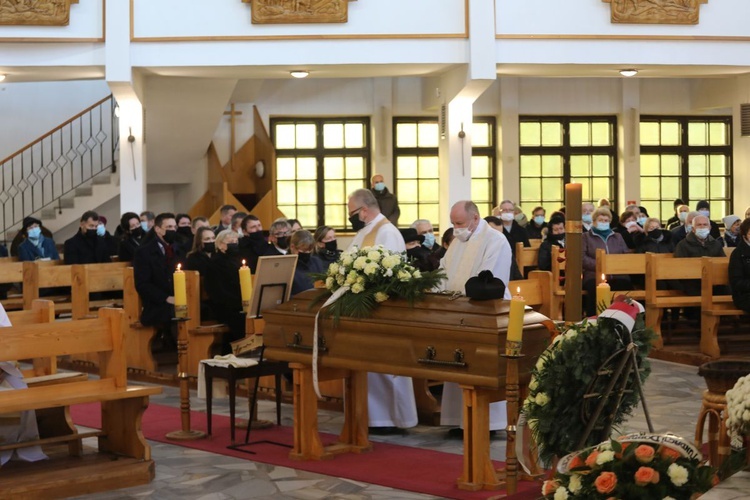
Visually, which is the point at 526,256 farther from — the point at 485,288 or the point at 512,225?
the point at 485,288

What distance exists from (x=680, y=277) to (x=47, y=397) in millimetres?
6796

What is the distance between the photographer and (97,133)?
18734 mm

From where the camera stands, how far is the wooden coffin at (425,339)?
6219 mm

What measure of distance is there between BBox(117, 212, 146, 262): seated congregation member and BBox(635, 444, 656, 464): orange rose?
30.0 ft

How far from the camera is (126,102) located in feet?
50.0

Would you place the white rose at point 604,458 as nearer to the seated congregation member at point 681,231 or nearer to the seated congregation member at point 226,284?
the seated congregation member at point 226,284

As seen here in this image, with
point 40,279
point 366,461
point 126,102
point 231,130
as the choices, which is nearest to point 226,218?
point 126,102

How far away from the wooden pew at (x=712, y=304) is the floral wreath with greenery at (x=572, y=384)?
5.58m

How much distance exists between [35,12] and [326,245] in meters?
6.45

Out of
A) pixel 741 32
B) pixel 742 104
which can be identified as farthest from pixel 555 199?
pixel 741 32

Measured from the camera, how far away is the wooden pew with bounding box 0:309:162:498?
6375 millimetres

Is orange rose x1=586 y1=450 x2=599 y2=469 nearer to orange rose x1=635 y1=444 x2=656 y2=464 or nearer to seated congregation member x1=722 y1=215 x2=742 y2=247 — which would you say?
orange rose x1=635 y1=444 x2=656 y2=464

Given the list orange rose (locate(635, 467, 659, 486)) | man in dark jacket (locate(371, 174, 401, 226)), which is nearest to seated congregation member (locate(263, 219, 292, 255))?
man in dark jacket (locate(371, 174, 401, 226))

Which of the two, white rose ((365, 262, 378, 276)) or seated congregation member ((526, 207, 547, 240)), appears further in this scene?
seated congregation member ((526, 207, 547, 240))
